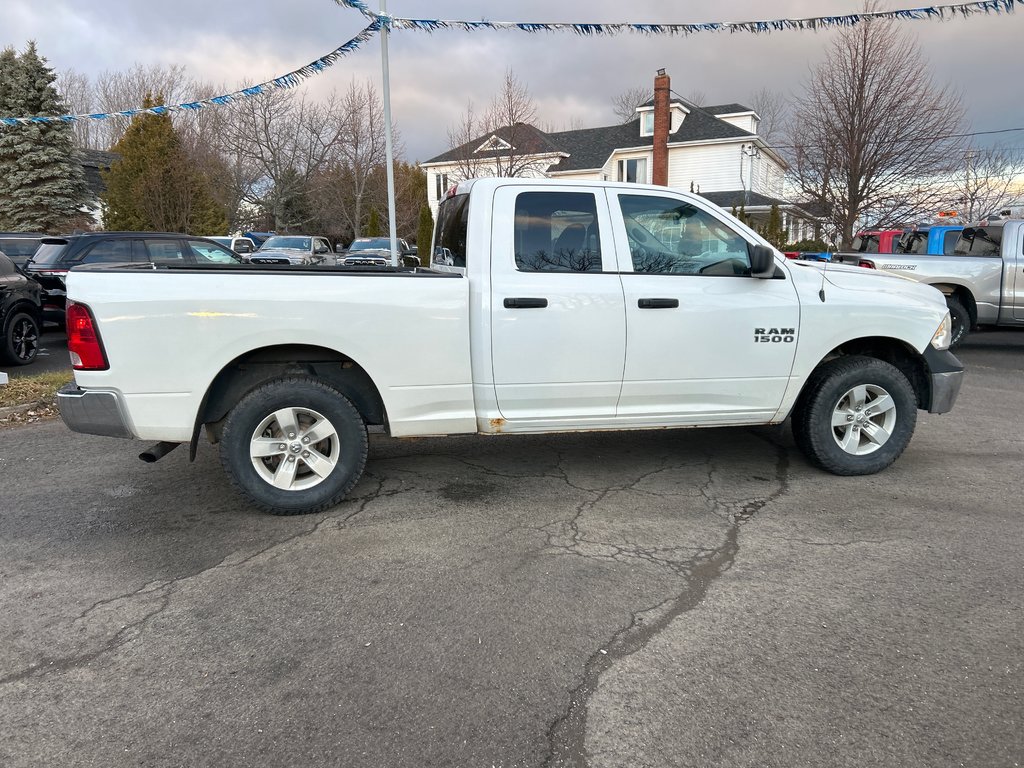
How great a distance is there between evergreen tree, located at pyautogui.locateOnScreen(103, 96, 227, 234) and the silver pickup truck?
22.0 meters

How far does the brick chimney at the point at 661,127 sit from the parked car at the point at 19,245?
57.8 feet

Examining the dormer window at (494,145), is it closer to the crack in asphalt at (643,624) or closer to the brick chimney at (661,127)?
the brick chimney at (661,127)

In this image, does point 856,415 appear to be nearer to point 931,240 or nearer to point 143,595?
point 143,595

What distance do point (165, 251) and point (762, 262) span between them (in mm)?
10029

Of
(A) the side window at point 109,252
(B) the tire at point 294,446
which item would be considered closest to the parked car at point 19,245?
(A) the side window at point 109,252

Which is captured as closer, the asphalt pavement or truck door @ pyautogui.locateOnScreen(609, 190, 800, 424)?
the asphalt pavement

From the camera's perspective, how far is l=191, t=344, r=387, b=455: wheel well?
4.21 m

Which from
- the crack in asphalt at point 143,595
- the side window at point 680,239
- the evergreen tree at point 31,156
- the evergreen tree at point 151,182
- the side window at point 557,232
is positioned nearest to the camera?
the crack in asphalt at point 143,595

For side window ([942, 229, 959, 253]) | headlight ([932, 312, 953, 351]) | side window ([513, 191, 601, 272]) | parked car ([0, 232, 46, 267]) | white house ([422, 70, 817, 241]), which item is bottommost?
headlight ([932, 312, 953, 351])

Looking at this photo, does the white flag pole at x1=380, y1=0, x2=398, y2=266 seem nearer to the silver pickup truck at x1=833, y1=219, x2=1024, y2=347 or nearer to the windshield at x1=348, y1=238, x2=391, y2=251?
the silver pickup truck at x1=833, y1=219, x2=1024, y2=347

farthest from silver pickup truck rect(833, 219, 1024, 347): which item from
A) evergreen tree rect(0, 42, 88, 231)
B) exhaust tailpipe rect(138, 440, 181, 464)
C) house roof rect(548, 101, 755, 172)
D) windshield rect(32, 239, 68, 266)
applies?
evergreen tree rect(0, 42, 88, 231)

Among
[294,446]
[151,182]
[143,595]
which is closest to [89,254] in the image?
[294,446]

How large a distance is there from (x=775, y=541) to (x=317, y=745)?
2.67 meters

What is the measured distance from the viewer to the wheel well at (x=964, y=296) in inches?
417
